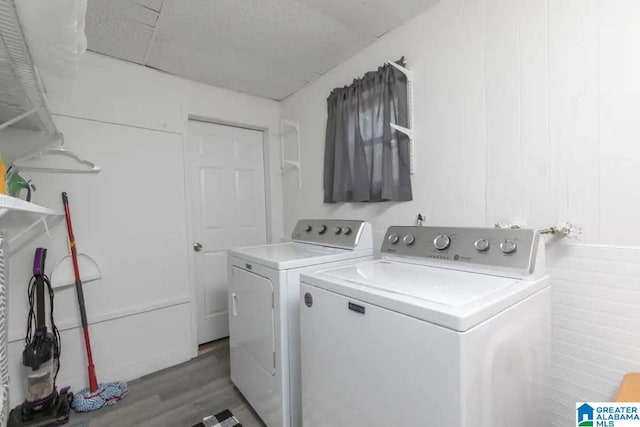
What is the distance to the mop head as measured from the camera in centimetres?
188

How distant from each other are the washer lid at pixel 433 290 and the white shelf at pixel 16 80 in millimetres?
1268

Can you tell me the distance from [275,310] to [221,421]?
881 mm

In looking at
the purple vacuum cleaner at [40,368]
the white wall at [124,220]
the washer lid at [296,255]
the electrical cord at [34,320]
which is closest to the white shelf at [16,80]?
the white wall at [124,220]

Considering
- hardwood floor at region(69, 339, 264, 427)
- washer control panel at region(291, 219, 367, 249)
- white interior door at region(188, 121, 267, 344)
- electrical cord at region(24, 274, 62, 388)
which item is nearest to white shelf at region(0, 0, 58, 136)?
electrical cord at region(24, 274, 62, 388)

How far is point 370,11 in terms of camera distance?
176 cm

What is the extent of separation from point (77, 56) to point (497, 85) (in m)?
1.85

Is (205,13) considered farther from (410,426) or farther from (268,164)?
(410,426)

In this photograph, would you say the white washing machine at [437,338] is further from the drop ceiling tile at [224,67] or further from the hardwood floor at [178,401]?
the drop ceiling tile at [224,67]

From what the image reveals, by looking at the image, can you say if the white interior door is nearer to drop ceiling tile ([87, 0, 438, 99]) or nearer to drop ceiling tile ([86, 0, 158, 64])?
drop ceiling tile ([87, 0, 438, 99])

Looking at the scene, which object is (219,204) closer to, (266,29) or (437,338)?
(266,29)

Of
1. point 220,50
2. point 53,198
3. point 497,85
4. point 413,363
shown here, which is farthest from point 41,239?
point 497,85

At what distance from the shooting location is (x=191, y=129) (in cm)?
270

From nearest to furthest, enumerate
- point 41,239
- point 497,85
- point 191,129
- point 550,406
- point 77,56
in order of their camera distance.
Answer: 1. point 77,56
2. point 550,406
3. point 497,85
4. point 41,239
5. point 191,129

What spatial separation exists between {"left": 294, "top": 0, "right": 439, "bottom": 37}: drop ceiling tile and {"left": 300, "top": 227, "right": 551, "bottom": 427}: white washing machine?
4.43 feet
